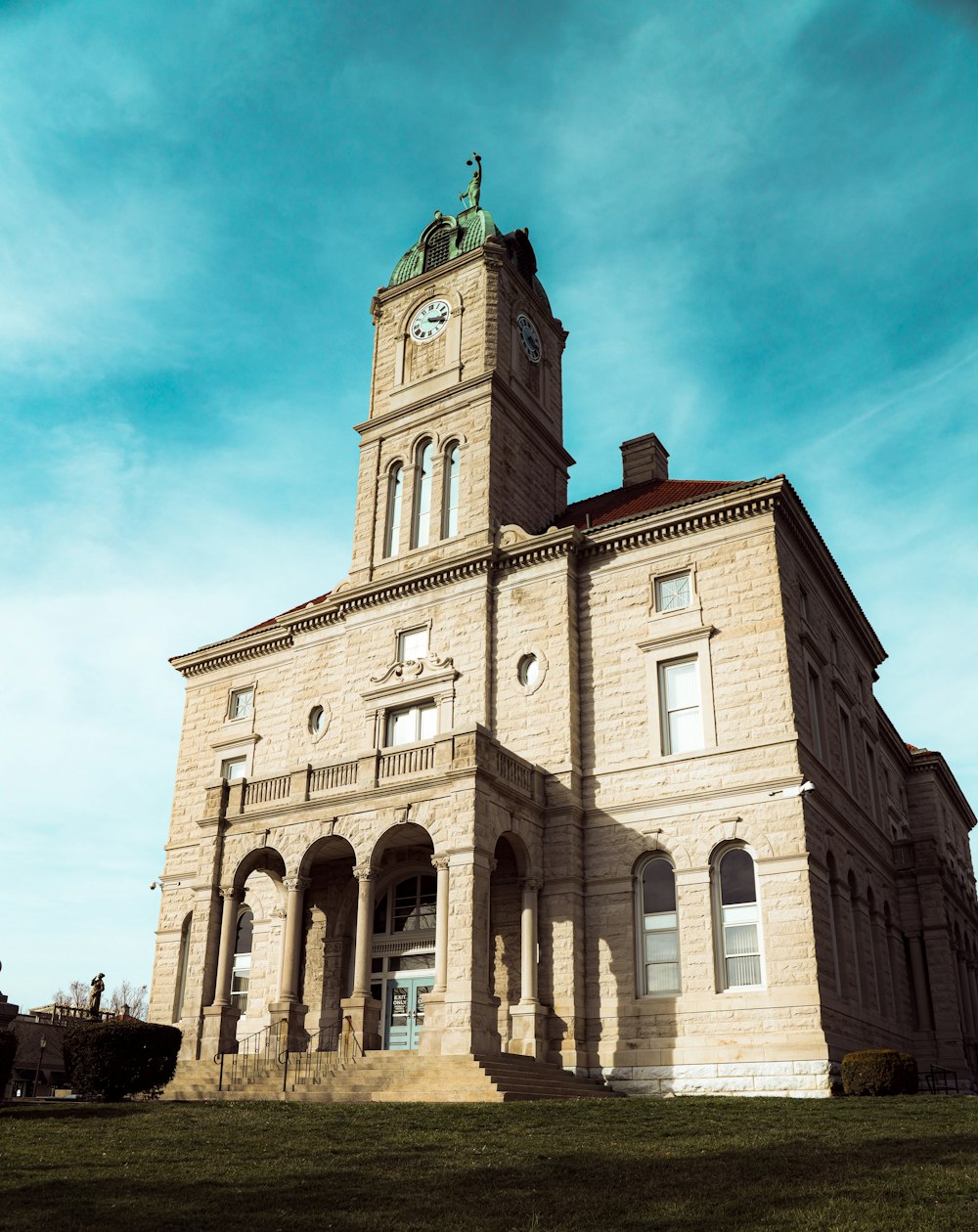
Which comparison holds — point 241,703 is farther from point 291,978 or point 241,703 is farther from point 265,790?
point 291,978

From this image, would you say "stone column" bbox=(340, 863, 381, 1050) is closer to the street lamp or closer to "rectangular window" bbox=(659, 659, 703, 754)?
Result: "rectangular window" bbox=(659, 659, 703, 754)

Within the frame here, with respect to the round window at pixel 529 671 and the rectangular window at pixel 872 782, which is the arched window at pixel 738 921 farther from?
the rectangular window at pixel 872 782

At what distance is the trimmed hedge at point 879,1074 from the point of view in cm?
2055

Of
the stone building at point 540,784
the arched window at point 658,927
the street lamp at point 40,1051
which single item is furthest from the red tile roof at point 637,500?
the street lamp at point 40,1051

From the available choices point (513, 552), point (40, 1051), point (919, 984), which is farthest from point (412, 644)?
point (40, 1051)

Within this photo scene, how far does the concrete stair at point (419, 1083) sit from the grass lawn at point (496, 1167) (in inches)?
82.3

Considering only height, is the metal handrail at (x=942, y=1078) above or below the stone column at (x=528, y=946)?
below

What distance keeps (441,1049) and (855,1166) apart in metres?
10.6

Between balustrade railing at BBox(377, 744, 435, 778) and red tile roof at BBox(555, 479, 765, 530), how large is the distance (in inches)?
310

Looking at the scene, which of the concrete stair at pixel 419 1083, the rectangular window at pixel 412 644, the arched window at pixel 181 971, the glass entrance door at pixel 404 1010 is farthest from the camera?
the arched window at pixel 181 971

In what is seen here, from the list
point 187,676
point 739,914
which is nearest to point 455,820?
point 739,914

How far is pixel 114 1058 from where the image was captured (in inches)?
800

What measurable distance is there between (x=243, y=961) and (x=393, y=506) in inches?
538

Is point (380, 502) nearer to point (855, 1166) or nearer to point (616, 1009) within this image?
point (616, 1009)
